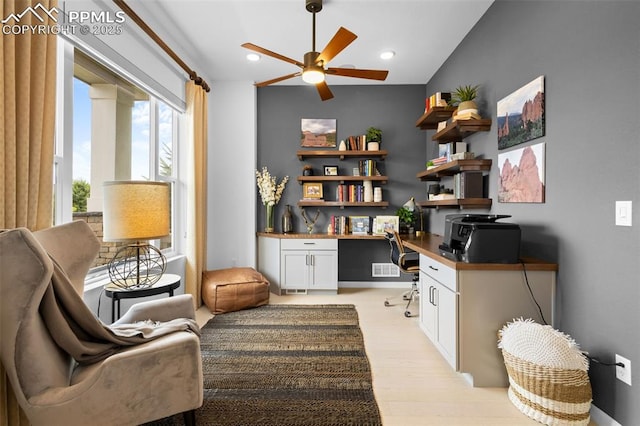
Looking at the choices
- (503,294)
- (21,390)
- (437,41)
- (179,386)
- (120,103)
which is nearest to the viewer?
(21,390)

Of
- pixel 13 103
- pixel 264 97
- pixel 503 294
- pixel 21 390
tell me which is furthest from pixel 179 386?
pixel 264 97

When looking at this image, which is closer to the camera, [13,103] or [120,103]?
[13,103]

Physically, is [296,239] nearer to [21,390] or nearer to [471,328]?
[471,328]

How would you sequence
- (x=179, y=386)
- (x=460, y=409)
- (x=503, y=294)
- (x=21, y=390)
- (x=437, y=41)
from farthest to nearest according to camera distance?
(x=437, y=41)
(x=503, y=294)
(x=460, y=409)
(x=179, y=386)
(x=21, y=390)

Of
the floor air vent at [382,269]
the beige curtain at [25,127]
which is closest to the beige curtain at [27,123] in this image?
the beige curtain at [25,127]

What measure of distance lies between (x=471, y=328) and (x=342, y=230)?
2490 mm

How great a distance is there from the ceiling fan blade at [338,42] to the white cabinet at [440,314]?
5.72 feet

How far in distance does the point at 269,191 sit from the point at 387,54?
7.28 feet

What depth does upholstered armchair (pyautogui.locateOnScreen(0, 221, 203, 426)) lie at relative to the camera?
114cm

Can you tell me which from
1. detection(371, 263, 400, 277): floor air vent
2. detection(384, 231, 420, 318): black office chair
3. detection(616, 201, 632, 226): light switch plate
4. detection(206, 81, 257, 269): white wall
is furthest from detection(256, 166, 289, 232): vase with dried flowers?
detection(616, 201, 632, 226): light switch plate

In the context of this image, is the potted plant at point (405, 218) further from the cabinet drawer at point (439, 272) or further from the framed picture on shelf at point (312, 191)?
the cabinet drawer at point (439, 272)

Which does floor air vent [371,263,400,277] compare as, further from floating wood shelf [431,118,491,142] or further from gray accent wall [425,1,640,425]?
gray accent wall [425,1,640,425]

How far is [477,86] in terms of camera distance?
298 cm

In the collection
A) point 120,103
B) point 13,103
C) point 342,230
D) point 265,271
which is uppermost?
point 120,103
